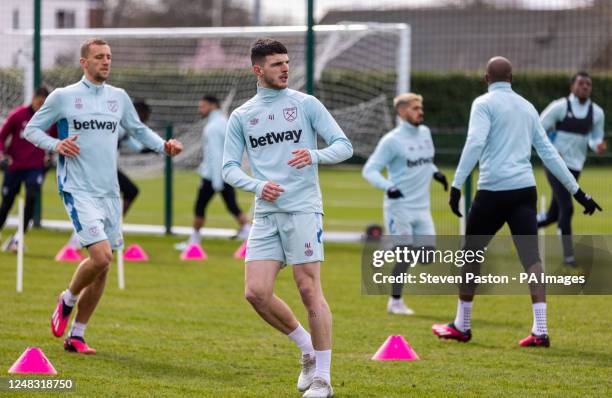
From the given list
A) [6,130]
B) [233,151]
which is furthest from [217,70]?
[233,151]

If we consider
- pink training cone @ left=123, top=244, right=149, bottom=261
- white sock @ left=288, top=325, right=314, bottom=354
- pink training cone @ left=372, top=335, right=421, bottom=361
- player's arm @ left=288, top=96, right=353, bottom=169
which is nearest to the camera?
player's arm @ left=288, top=96, right=353, bottom=169

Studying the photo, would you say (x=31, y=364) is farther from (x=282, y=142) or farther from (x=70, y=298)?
(x=282, y=142)

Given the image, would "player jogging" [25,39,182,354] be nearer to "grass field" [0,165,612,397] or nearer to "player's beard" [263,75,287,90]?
"grass field" [0,165,612,397]

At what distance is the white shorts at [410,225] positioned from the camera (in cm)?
1141

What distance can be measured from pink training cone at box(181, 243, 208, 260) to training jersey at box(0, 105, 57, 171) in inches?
88.0

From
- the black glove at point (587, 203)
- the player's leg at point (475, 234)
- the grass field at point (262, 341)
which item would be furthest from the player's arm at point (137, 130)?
the black glove at point (587, 203)

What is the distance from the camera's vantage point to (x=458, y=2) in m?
22.0

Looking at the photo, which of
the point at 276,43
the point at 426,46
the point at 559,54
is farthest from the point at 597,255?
the point at 559,54

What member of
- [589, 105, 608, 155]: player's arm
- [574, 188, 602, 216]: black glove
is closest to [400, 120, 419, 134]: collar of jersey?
[574, 188, 602, 216]: black glove

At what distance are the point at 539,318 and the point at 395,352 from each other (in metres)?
1.31

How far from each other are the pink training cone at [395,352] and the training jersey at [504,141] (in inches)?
52.2

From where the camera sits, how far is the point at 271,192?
22.7 feet

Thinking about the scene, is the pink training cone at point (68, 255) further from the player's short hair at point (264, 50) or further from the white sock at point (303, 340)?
the player's short hair at point (264, 50)

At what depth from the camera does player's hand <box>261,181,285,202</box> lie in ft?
22.7
